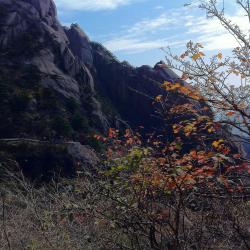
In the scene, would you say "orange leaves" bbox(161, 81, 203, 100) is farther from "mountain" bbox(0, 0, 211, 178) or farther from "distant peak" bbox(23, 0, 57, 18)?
"distant peak" bbox(23, 0, 57, 18)

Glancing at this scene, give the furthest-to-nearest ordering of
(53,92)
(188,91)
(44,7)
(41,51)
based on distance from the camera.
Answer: (44,7) < (41,51) < (53,92) < (188,91)

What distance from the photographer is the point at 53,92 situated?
42.0 m

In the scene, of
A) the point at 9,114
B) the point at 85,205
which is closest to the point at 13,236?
the point at 85,205

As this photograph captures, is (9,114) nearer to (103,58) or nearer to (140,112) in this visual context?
(140,112)

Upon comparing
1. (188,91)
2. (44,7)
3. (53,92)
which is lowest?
(53,92)

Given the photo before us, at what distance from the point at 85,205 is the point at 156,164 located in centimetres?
121

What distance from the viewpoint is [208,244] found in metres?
6.25

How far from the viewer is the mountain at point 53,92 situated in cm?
3069

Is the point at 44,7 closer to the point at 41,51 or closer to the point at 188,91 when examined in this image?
the point at 41,51

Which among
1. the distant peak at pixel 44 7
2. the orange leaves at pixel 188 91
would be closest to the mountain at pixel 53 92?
the distant peak at pixel 44 7

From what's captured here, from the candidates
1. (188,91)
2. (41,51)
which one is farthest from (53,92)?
(188,91)

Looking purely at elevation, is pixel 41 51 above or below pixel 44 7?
below

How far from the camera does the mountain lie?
30688mm

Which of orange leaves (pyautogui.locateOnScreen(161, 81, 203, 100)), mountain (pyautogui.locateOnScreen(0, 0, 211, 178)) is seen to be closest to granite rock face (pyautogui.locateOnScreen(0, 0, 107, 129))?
mountain (pyautogui.locateOnScreen(0, 0, 211, 178))
